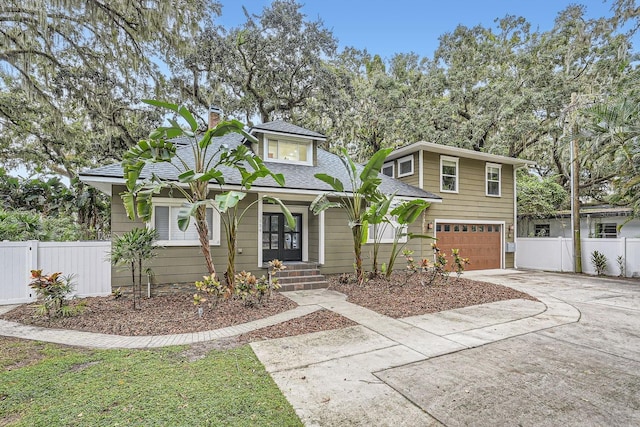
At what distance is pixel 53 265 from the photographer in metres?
7.05

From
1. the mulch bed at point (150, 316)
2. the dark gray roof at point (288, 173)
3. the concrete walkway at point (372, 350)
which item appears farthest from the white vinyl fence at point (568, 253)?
the mulch bed at point (150, 316)

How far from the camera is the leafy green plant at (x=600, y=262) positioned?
11.9 m

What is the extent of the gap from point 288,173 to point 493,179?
9315 millimetres

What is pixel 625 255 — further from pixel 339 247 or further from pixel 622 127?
pixel 339 247

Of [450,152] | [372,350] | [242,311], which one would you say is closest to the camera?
[372,350]

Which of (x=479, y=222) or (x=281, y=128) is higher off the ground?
(x=281, y=128)

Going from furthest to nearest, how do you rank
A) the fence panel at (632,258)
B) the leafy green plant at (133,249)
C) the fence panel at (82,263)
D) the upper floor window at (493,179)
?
the upper floor window at (493,179) → the fence panel at (632,258) → the fence panel at (82,263) → the leafy green plant at (133,249)

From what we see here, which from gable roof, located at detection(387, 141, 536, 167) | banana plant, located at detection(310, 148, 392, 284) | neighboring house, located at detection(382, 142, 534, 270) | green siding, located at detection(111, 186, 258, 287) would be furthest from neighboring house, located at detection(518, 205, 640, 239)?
green siding, located at detection(111, 186, 258, 287)

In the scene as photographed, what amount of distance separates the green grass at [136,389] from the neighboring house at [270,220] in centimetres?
381

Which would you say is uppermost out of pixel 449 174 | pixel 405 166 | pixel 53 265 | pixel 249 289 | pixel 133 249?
pixel 405 166

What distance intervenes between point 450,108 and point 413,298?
Result: 13.5 metres

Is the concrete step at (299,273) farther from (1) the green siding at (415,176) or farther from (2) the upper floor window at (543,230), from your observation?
(2) the upper floor window at (543,230)

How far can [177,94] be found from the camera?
14.9 meters

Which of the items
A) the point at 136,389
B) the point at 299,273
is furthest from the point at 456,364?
the point at 299,273
